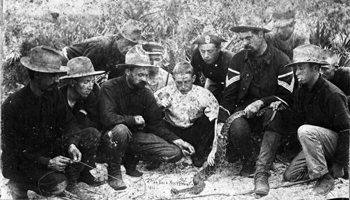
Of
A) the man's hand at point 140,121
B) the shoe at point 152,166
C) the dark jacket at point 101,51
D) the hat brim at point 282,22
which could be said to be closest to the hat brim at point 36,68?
the dark jacket at point 101,51

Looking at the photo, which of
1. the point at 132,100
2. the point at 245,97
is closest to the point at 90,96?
the point at 132,100

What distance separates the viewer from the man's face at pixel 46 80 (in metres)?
6.82

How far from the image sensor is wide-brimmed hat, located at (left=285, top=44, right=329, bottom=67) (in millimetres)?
7215

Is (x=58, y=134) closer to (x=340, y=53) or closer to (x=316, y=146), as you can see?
(x=316, y=146)

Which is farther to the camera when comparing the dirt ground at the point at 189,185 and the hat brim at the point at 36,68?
the dirt ground at the point at 189,185

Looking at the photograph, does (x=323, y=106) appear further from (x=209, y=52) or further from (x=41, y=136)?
(x=41, y=136)

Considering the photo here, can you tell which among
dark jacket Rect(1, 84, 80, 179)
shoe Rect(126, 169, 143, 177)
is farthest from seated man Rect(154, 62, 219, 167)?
dark jacket Rect(1, 84, 80, 179)

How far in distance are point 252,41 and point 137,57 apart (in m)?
1.36

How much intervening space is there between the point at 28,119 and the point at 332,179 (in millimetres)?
3605

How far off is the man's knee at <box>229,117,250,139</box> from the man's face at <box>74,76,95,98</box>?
1700 mm

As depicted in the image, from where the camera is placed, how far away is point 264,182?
7277 mm

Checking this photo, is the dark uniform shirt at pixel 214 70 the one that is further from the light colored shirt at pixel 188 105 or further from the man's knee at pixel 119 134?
the man's knee at pixel 119 134

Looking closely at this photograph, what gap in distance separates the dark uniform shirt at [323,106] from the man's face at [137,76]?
1.80m

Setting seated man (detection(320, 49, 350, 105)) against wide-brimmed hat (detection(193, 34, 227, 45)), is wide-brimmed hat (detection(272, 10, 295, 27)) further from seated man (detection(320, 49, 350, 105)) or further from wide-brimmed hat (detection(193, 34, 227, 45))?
wide-brimmed hat (detection(193, 34, 227, 45))
